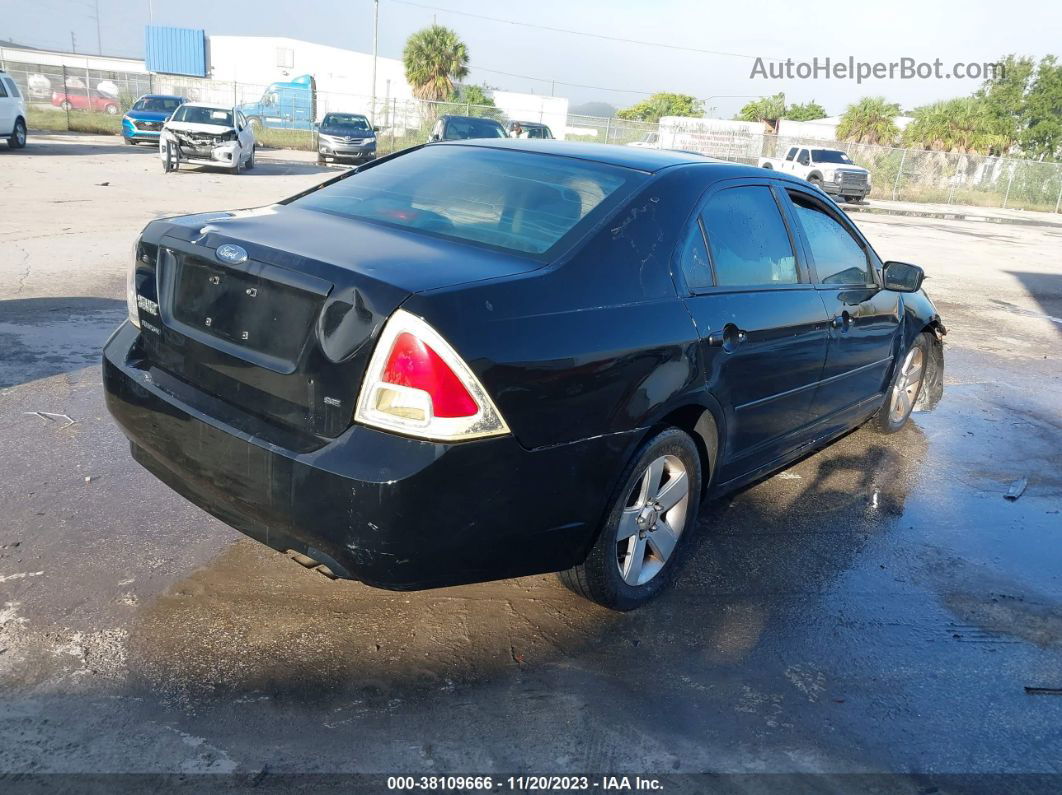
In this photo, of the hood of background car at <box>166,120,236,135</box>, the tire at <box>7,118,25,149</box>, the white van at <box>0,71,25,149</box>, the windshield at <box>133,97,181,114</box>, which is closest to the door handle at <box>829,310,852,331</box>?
the hood of background car at <box>166,120,236,135</box>

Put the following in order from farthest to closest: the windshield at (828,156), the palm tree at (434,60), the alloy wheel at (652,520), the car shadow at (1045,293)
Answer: the palm tree at (434,60), the windshield at (828,156), the car shadow at (1045,293), the alloy wheel at (652,520)

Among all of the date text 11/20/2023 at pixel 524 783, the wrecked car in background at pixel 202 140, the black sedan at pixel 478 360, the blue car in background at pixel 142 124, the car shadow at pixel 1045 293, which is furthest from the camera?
the blue car in background at pixel 142 124

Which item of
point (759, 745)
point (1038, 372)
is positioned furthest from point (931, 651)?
point (1038, 372)

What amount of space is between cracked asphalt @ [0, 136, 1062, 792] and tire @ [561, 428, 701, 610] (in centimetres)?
13

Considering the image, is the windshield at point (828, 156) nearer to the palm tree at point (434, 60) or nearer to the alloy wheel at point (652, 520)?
the palm tree at point (434, 60)

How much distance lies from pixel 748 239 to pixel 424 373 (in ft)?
6.34

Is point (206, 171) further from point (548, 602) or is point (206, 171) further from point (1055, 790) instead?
point (1055, 790)

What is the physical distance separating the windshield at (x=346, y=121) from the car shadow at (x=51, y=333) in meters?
21.7

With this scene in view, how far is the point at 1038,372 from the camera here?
8086 mm

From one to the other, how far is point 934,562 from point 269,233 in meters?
3.27

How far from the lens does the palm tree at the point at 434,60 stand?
49188mm

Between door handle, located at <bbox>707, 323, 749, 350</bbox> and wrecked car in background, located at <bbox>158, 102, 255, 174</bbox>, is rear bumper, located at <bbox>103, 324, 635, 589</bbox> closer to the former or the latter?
door handle, located at <bbox>707, 323, 749, 350</bbox>

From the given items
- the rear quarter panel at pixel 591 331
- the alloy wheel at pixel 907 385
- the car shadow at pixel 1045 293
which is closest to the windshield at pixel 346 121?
the car shadow at pixel 1045 293

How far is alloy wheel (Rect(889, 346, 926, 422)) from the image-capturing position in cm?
576
